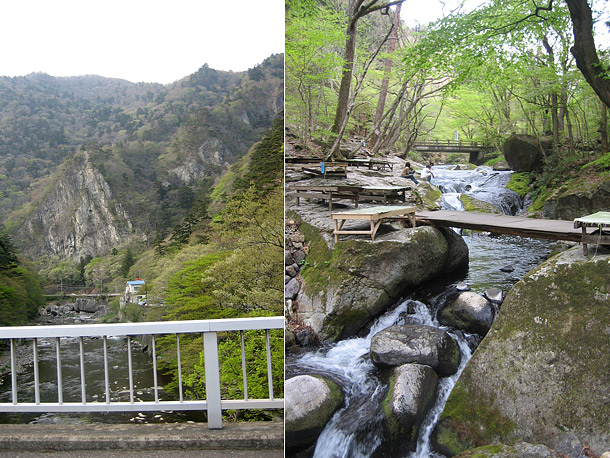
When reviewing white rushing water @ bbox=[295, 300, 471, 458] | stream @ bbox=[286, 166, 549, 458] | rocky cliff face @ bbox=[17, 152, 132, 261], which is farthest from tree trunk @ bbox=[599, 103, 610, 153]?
rocky cliff face @ bbox=[17, 152, 132, 261]

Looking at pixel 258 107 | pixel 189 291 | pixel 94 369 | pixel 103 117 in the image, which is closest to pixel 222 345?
pixel 189 291

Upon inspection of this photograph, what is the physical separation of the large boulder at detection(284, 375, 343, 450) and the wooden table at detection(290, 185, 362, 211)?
0.43 meters

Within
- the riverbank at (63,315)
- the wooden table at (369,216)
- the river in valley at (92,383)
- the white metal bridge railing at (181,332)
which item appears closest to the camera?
the wooden table at (369,216)

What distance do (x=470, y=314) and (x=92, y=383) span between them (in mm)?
16633

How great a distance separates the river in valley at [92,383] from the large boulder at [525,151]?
497 inches

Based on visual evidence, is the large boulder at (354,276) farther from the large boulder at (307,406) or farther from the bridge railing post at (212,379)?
the bridge railing post at (212,379)

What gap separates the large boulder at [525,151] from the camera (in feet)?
4.05

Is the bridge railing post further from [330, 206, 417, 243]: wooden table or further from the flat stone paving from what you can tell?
[330, 206, 417, 243]: wooden table

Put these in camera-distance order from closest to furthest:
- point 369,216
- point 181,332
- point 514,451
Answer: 1. point 514,451
2. point 369,216
3. point 181,332

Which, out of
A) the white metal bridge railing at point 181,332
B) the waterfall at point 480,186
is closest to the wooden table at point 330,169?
the waterfall at point 480,186

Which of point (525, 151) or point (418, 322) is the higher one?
point (525, 151)

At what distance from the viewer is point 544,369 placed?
995 millimetres

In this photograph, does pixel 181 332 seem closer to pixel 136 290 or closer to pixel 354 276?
pixel 354 276

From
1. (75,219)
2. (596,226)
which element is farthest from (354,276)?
(75,219)
